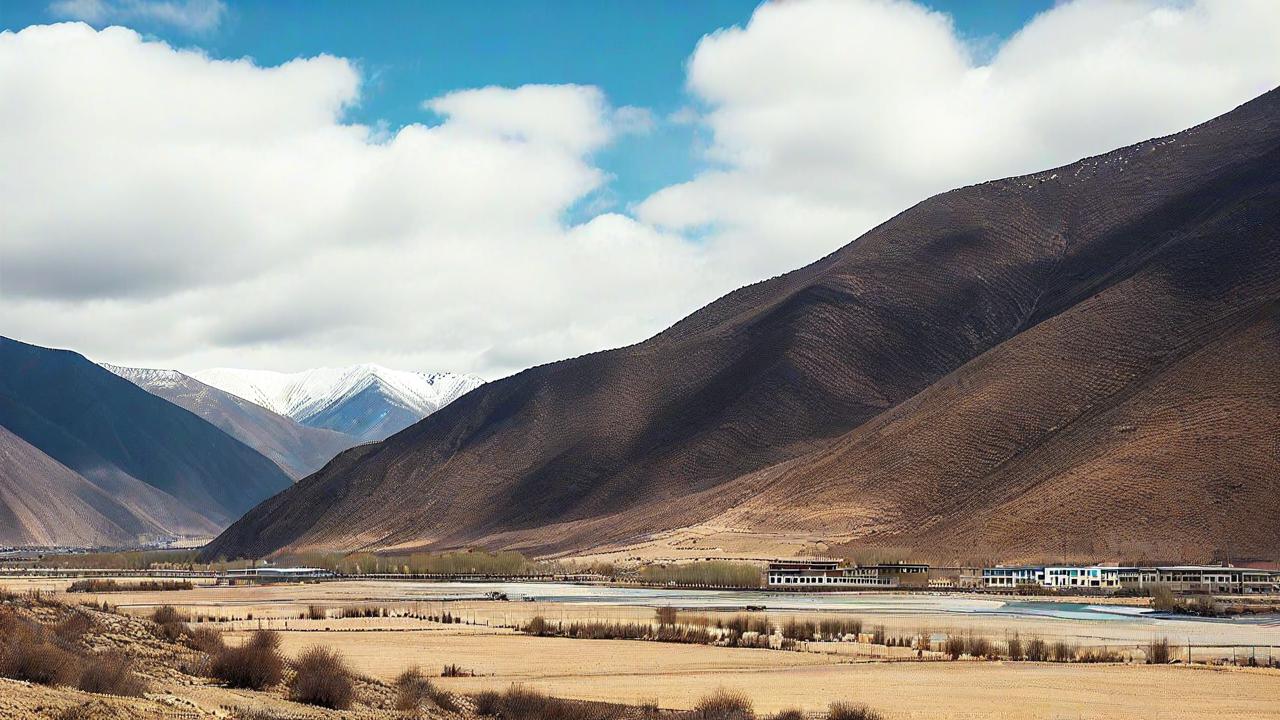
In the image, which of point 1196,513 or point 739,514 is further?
point 739,514

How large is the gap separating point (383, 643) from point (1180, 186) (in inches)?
6448

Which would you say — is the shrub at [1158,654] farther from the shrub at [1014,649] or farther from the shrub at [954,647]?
the shrub at [954,647]

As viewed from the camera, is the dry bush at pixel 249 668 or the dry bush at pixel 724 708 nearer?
the dry bush at pixel 724 708

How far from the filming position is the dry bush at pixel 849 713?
1259 inches

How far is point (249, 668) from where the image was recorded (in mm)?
33000

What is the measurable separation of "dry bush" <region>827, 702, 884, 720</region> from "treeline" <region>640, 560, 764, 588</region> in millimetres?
84874

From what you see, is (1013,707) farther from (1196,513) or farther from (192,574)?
(192,574)

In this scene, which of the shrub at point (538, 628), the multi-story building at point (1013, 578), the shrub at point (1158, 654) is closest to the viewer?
the shrub at point (1158, 654)

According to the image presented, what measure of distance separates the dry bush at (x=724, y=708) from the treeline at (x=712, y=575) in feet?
273

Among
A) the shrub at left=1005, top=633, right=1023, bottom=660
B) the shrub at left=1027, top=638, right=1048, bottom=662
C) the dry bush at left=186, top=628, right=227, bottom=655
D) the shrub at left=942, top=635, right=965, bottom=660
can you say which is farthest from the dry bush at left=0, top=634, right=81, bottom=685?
the shrub at left=1027, top=638, right=1048, bottom=662

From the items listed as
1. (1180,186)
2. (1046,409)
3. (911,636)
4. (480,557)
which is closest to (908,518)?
(1046,409)

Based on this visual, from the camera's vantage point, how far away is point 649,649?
53.9m

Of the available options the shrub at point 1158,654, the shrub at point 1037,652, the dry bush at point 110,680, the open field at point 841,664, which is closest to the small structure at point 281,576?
the open field at point 841,664

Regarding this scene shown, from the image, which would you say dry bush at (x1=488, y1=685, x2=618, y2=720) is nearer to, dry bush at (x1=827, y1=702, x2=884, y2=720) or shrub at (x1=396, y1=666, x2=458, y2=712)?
shrub at (x1=396, y1=666, x2=458, y2=712)
